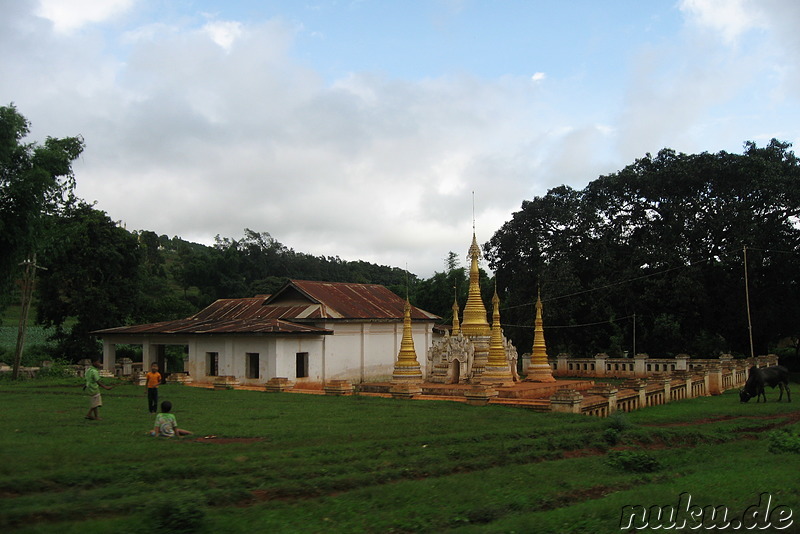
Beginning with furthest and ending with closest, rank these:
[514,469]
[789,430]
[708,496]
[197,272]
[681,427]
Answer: [197,272] < [681,427] < [789,430] < [514,469] < [708,496]

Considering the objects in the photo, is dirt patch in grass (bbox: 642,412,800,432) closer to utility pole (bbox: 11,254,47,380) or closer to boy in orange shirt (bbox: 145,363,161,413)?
boy in orange shirt (bbox: 145,363,161,413)

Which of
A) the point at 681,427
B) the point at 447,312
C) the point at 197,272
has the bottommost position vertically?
the point at 681,427

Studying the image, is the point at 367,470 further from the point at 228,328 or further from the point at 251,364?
the point at 251,364


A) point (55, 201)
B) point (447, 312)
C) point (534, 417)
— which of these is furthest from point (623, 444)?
point (447, 312)

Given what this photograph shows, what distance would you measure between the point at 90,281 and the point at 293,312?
607 inches

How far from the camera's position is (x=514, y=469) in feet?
43.6

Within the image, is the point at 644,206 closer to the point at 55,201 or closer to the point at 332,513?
the point at 55,201

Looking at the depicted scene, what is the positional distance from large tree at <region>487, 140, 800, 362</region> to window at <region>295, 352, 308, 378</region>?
53.7 feet

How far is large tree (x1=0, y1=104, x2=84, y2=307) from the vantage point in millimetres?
22719

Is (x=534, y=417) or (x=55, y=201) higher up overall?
(x=55, y=201)

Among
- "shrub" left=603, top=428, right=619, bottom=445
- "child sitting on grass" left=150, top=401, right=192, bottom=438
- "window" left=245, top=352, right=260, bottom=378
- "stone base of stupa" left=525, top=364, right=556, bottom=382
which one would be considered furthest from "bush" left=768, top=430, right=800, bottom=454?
"window" left=245, top=352, right=260, bottom=378

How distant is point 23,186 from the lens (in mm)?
23031

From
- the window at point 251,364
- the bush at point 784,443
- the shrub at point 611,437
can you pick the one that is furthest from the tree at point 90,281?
the bush at point 784,443

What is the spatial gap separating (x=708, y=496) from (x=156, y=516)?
8.09 meters
